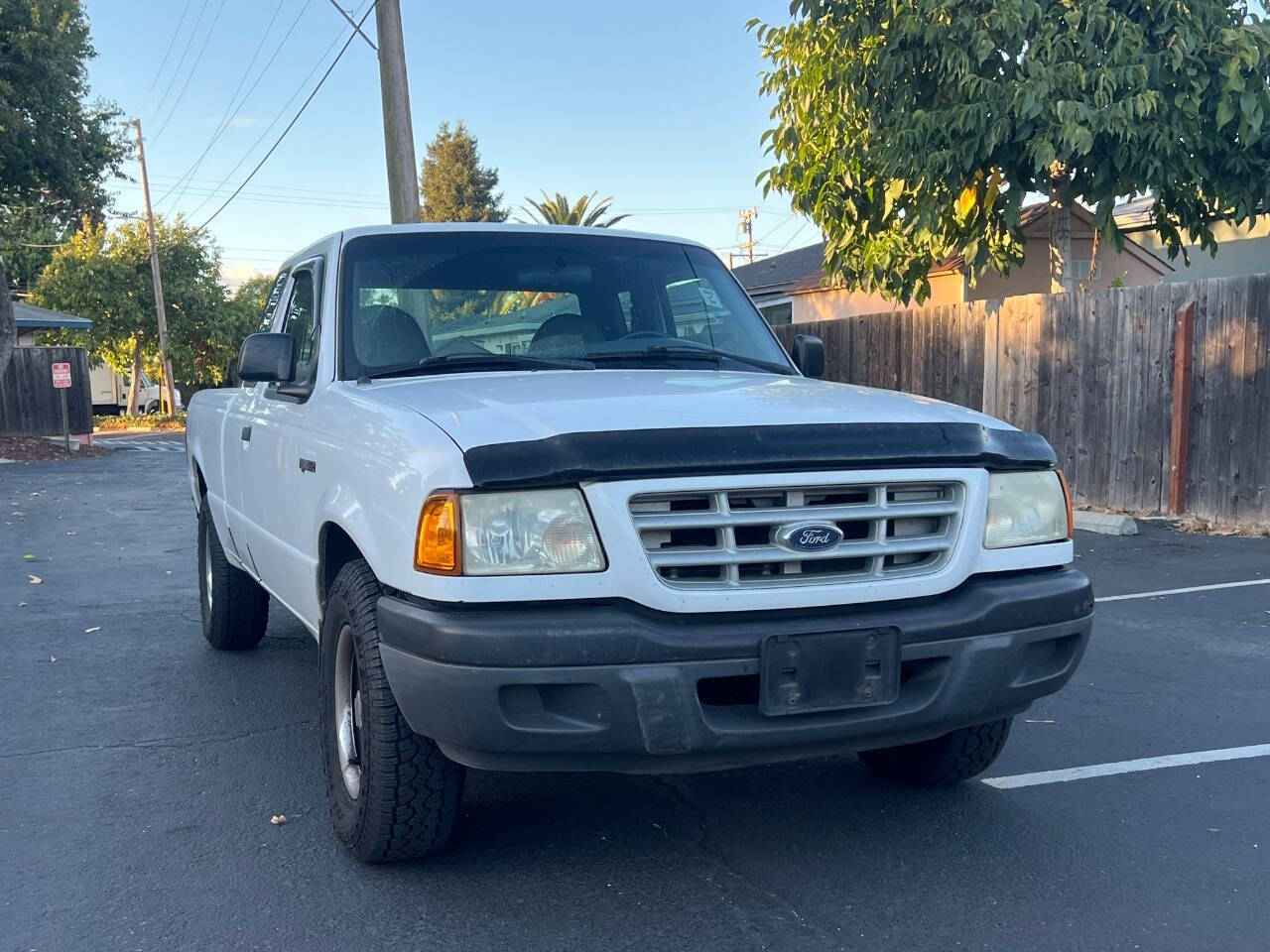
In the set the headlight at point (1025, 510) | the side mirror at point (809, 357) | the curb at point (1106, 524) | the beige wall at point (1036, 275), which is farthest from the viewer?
the beige wall at point (1036, 275)

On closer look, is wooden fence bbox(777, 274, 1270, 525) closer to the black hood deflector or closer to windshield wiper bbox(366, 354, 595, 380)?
windshield wiper bbox(366, 354, 595, 380)

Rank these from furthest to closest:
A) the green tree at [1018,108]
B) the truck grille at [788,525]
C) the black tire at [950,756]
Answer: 1. the green tree at [1018,108]
2. the black tire at [950,756]
3. the truck grille at [788,525]

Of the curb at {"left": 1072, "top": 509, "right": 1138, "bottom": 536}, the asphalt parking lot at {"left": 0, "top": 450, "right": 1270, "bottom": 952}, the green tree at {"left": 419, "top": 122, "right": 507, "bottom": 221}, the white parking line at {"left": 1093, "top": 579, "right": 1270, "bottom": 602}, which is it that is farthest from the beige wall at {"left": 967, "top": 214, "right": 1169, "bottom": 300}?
the green tree at {"left": 419, "top": 122, "right": 507, "bottom": 221}

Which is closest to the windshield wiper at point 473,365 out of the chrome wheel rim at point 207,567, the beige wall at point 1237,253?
the chrome wheel rim at point 207,567

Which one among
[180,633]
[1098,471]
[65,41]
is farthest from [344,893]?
[65,41]

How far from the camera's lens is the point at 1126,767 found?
4262 millimetres

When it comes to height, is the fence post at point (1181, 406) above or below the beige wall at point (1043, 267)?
below

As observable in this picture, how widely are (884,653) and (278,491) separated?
241 cm

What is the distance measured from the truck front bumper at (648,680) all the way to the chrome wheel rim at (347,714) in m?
0.51

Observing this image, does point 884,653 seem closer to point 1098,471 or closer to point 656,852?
point 656,852

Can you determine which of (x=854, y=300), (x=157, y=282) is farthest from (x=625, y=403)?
(x=157, y=282)

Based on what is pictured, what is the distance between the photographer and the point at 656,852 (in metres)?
3.51

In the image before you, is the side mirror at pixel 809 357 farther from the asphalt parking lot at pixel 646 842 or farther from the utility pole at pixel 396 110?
the utility pole at pixel 396 110

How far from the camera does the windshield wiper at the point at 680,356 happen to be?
4340 millimetres
